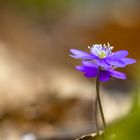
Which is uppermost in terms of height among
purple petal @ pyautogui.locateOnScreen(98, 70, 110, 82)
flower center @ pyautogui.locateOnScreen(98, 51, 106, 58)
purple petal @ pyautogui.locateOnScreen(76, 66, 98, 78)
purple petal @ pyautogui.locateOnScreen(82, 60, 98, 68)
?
flower center @ pyautogui.locateOnScreen(98, 51, 106, 58)

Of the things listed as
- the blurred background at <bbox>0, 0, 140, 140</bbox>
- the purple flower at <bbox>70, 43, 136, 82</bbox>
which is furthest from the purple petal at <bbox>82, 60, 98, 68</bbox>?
the blurred background at <bbox>0, 0, 140, 140</bbox>

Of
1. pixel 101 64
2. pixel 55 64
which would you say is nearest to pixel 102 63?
pixel 101 64

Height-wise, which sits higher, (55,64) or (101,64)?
(55,64)

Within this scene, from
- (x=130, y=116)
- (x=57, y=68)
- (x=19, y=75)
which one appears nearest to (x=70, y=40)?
(x=57, y=68)

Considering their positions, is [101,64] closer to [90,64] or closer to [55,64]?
[90,64]

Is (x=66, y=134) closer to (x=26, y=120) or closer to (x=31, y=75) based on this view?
(x=26, y=120)

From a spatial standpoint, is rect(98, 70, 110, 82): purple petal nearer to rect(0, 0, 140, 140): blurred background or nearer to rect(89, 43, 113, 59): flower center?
rect(89, 43, 113, 59): flower center
